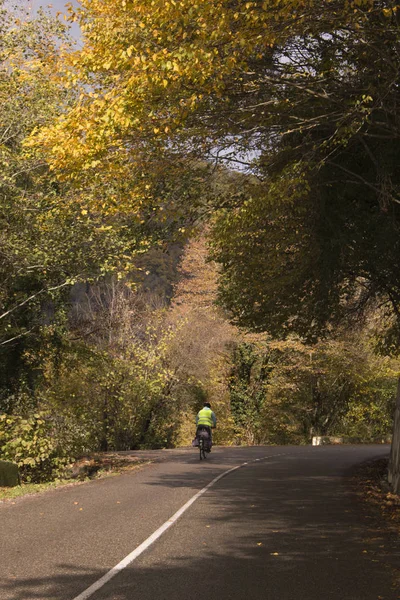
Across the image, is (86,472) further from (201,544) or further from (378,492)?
(201,544)

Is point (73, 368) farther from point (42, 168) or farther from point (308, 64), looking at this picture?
point (308, 64)

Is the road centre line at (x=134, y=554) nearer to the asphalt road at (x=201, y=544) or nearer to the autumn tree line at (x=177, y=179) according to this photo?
the asphalt road at (x=201, y=544)

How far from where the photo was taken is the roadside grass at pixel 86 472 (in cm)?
1555

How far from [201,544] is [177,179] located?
665 centimetres

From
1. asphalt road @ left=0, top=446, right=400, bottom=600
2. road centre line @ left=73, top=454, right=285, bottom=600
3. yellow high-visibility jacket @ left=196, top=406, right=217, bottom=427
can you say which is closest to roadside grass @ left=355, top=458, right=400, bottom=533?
asphalt road @ left=0, top=446, right=400, bottom=600

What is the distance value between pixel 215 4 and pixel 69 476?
13992mm

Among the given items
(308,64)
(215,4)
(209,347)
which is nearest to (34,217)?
(308,64)

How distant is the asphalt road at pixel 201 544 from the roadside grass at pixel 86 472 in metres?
0.75

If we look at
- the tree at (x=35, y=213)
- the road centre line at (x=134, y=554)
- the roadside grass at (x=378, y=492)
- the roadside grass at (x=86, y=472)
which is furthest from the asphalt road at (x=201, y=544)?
the tree at (x=35, y=213)

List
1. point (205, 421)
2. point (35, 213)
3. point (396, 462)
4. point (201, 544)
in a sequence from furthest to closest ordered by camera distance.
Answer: point (205, 421) < point (35, 213) < point (396, 462) < point (201, 544)

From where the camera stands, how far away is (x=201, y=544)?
903cm

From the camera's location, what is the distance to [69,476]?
1955 centimetres

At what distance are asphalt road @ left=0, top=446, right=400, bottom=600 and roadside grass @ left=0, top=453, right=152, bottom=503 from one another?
0.75m

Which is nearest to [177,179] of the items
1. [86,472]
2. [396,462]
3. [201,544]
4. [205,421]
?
[201,544]
